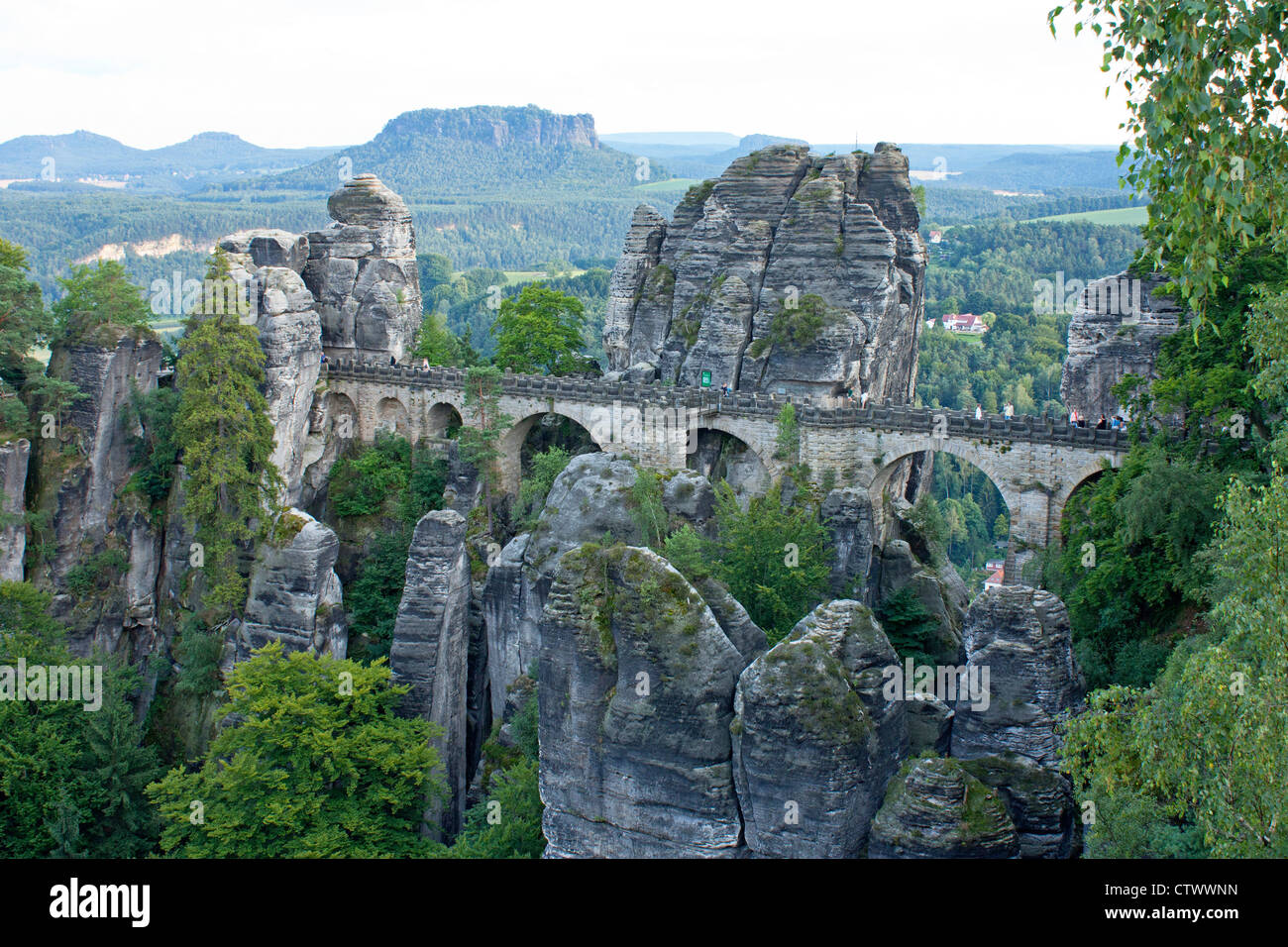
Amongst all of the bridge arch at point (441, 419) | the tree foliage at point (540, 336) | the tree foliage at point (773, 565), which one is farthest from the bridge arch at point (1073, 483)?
the bridge arch at point (441, 419)

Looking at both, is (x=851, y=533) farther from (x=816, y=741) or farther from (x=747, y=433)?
(x=816, y=741)

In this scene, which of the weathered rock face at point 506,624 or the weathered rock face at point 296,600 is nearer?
the weathered rock face at point 506,624

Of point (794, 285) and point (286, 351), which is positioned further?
point (794, 285)

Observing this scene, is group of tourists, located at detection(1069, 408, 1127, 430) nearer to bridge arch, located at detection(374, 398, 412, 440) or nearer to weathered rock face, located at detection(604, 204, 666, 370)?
weathered rock face, located at detection(604, 204, 666, 370)

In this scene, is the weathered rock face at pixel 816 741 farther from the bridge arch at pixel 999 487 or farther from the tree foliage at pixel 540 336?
the tree foliage at pixel 540 336

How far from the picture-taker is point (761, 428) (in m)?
38.1

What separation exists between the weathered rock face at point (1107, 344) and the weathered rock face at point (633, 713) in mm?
19676

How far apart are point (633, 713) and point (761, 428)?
17836mm

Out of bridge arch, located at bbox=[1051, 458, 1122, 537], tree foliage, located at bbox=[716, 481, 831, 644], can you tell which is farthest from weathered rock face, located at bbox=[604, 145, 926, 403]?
tree foliage, located at bbox=[716, 481, 831, 644]

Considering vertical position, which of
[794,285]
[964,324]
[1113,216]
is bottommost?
[964,324]

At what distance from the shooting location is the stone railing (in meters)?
34.3

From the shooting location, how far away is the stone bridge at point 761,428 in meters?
34.3

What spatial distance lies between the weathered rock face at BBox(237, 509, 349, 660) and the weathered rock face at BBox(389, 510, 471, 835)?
346cm

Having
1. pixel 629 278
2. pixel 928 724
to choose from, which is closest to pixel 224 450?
pixel 629 278
